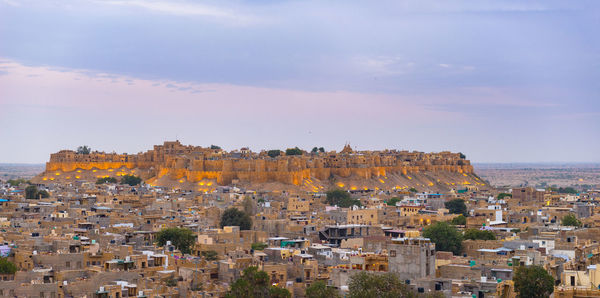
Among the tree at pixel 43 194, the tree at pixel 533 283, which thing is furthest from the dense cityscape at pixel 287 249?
the tree at pixel 43 194

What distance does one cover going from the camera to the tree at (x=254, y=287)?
1123 inches

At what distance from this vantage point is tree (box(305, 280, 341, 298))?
28083 mm

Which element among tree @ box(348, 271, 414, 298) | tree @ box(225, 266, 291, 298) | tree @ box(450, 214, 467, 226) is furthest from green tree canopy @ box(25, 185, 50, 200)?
tree @ box(348, 271, 414, 298)

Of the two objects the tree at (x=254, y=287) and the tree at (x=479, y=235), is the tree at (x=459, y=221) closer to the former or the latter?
the tree at (x=479, y=235)

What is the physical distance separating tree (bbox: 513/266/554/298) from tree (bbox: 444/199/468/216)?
110 feet

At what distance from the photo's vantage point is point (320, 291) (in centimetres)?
2831

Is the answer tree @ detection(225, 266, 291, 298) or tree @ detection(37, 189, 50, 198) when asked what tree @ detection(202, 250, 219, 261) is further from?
tree @ detection(37, 189, 50, 198)

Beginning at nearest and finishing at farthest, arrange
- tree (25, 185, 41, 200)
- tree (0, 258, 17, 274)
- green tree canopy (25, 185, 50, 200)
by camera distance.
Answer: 1. tree (0, 258, 17, 274)
2. tree (25, 185, 41, 200)
3. green tree canopy (25, 185, 50, 200)

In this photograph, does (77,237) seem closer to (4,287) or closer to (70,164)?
(4,287)

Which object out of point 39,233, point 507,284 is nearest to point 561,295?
point 507,284

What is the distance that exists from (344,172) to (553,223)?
259 ft

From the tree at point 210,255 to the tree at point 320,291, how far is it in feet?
27.7

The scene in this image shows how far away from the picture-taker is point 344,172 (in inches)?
5084

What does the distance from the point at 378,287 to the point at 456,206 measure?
39162mm
